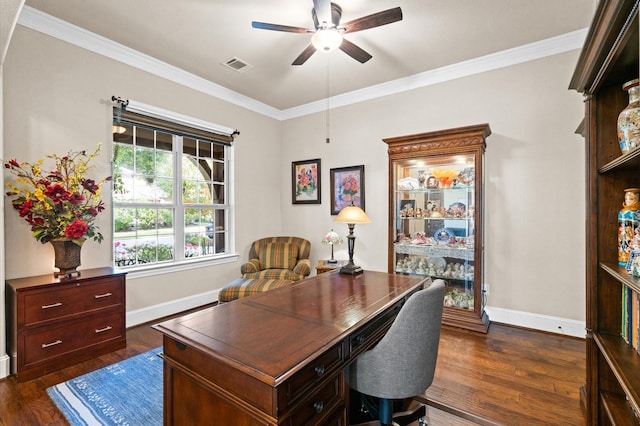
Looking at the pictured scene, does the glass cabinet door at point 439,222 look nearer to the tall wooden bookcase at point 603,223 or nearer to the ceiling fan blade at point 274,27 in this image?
the tall wooden bookcase at point 603,223

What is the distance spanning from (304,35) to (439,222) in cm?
245

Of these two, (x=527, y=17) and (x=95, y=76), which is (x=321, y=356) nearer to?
(x=527, y=17)

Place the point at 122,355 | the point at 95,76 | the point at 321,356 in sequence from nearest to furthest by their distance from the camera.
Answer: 1. the point at 321,356
2. the point at 122,355
3. the point at 95,76

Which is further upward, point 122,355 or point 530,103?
point 530,103

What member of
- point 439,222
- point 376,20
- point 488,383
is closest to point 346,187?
point 439,222

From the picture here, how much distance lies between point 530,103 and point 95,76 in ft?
14.6

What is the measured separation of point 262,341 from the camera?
4.02ft

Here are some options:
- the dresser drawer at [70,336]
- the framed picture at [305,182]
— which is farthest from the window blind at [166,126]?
the dresser drawer at [70,336]

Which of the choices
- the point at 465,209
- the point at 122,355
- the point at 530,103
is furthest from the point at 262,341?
the point at 530,103

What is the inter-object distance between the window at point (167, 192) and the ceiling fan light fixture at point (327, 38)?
220 centimetres

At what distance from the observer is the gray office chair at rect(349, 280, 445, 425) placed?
1.40m

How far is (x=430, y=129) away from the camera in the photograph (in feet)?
12.5

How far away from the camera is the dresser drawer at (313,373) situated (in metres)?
1.05

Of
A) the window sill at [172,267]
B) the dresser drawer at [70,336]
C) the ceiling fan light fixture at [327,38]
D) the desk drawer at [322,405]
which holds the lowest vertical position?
the dresser drawer at [70,336]
